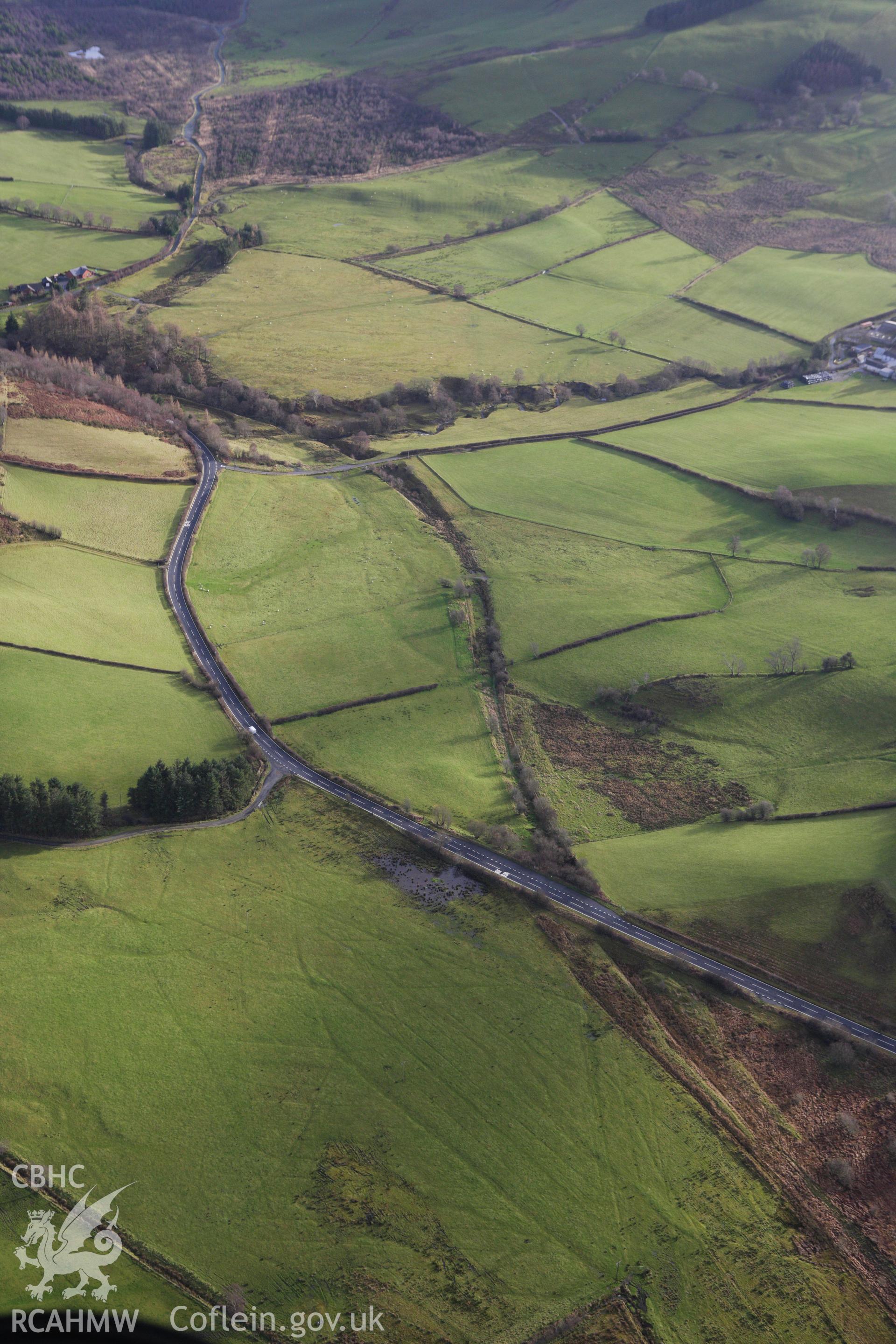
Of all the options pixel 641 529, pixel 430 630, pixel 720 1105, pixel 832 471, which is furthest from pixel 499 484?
pixel 720 1105

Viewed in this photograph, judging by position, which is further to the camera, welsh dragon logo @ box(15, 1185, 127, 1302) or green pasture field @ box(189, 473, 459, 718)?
green pasture field @ box(189, 473, 459, 718)

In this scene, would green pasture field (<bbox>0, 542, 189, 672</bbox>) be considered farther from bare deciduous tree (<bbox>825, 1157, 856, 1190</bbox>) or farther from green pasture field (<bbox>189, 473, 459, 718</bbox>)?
bare deciduous tree (<bbox>825, 1157, 856, 1190</bbox>)

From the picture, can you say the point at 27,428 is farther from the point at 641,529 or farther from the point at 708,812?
the point at 708,812

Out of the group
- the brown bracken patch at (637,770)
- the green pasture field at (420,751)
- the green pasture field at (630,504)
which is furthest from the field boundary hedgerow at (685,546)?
the green pasture field at (420,751)

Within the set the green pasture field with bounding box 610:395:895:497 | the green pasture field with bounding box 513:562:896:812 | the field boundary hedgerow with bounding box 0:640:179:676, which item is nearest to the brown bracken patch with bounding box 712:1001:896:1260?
the green pasture field with bounding box 513:562:896:812

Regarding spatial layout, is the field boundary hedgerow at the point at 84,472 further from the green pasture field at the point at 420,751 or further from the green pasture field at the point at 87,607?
the green pasture field at the point at 420,751

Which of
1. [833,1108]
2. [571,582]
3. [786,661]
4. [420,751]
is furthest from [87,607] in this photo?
[833,1108]
